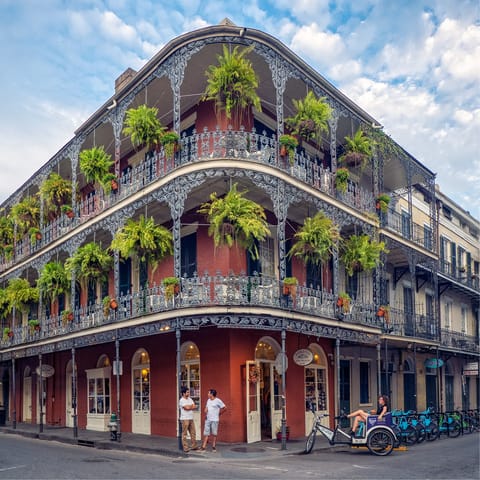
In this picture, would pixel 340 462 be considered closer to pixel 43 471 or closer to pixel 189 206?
pixel 43 471

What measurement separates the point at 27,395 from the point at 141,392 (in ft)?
37.1

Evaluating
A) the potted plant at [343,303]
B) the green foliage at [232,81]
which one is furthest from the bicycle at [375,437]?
the green foliage at [232,81]

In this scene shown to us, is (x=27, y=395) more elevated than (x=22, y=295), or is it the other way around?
(x=22, y=295)

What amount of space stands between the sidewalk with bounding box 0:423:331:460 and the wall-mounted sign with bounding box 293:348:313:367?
81.9 inches

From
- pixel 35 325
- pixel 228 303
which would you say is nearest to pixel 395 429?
pixel 228 303

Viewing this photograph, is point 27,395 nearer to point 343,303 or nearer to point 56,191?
point 56,191

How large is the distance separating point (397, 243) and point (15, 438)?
1431 cm

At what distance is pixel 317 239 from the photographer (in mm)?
16172

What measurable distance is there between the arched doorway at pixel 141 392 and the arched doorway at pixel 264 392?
3.80 metres

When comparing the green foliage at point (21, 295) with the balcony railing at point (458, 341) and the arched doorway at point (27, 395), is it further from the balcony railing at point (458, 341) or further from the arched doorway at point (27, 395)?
the balcony railing at point (458, 341)

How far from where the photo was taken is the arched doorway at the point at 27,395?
2779cm

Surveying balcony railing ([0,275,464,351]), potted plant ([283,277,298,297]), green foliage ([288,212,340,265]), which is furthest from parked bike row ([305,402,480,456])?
green foliage ([288,212,340,265])

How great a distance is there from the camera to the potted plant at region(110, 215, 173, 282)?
53.0 ft

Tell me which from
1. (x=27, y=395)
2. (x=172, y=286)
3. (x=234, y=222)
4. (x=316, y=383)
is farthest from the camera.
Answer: (x=27, y=395)
